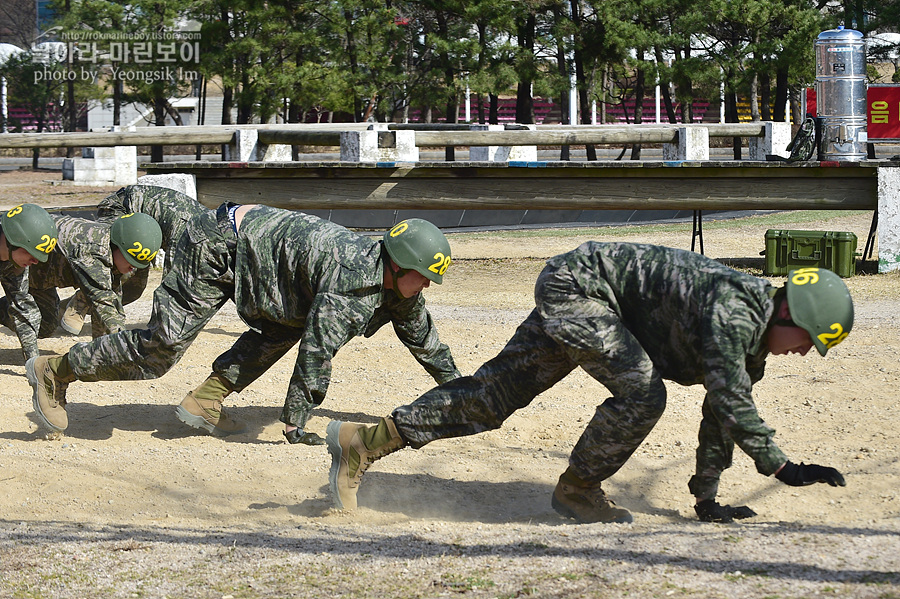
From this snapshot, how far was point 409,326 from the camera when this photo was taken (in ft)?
18.7

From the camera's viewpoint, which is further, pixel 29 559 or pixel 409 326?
pixel 409 326

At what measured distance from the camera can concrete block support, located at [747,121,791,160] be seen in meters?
13.8

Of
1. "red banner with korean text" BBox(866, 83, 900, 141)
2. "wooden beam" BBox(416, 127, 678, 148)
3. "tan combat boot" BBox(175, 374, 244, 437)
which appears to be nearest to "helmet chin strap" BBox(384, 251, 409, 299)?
"tan combat boot" BBox(175, 374, 244, 437)

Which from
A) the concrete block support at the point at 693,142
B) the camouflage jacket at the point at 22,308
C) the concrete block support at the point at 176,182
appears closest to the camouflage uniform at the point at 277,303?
the camouflage jacket at the point at 22,308

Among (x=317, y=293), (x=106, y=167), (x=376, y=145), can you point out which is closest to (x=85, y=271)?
(x=317, y=293)

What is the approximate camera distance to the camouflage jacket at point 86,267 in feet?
25.8

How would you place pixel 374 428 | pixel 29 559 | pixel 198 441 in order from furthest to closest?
1. pixel 198 441
2. pixel 374 428
3. pixel 29 559

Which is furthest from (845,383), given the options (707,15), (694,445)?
(707,15)

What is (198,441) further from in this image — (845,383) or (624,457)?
(845,383)

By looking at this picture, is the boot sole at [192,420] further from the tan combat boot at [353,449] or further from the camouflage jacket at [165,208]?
the camouflage jacket at [165,208]

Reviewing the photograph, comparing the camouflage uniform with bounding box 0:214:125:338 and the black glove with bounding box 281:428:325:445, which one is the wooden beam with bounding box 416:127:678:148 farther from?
the black glove with bounding box 281:428:325:445

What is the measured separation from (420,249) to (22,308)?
4017mm

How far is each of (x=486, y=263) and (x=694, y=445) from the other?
7669 mm

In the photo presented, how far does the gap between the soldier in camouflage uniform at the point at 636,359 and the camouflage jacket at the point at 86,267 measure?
3.71 m
